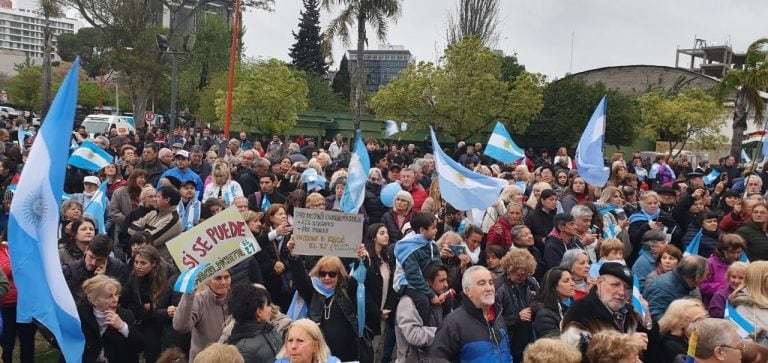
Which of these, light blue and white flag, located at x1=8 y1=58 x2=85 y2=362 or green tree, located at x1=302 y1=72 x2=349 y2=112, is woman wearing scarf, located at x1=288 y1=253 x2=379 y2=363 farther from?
green tree, located at x1=302 y1=72 x2=349 y2=112

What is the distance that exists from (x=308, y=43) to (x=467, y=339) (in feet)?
222

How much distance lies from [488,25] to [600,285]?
45.6 m

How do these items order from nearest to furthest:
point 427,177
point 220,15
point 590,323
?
point 590,323, point 427,177, point 220,15

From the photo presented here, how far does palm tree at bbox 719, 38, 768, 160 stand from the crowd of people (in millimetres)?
15174

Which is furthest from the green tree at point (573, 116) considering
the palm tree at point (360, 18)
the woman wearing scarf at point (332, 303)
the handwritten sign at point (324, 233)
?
the woman wearing scarf at point (332, 303)

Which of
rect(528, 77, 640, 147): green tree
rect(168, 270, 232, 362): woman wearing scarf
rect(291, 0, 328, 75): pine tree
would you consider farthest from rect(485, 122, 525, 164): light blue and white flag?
rect(291, 0, 328, 75): pine tree

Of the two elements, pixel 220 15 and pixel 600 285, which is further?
pixel 220 15

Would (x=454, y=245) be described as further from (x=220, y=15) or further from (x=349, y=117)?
(x=220, y=15)

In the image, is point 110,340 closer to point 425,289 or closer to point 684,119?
point 425,289

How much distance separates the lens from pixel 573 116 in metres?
39.1

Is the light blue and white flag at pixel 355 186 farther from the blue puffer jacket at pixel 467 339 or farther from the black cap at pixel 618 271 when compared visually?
the black cap at pixel 618 271

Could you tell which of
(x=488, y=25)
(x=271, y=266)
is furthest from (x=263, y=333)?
(x=488, y=25)

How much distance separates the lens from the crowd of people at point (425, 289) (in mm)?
4559

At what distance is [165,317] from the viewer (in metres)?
5.57
